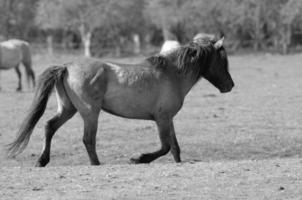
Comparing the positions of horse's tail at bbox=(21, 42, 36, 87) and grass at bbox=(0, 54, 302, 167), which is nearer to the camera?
grass at bbox=(0, 54, 302, 167)

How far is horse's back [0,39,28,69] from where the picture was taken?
23750mm

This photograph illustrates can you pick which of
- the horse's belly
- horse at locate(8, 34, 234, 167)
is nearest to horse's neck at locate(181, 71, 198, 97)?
horse at locate(8, 34, 234, 167)

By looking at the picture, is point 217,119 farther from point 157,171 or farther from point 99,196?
point 99,196

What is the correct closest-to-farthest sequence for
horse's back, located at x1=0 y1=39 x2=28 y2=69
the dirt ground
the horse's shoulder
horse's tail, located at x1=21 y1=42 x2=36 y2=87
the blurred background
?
1. the dirt ground
2. the horse's shoulder
3. horse's back, located at x1=0 y1=39 x2=28 y2=69
4. horse's tail, located at x1=21 y1=42 x2=36 y2=87
5. the blurred background

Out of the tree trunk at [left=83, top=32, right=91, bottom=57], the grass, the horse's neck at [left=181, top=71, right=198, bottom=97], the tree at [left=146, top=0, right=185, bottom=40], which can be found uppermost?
the horse's neck at [left=181, top=71, right=198, bottom=97]

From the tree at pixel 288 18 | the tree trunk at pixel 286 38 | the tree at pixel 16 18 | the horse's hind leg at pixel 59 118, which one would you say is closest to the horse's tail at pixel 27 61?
the horse's hind leg at pixel 59 118

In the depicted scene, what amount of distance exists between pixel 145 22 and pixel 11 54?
33.2m

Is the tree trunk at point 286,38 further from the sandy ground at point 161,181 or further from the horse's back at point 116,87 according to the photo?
the sandy ground at point 161,181

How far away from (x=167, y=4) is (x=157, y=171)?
1846 inches

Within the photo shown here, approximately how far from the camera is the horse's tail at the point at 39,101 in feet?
30.0

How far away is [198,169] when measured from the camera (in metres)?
8.16

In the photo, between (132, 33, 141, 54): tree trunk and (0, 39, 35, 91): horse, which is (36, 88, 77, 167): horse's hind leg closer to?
(0, 39, 35, 91): horse

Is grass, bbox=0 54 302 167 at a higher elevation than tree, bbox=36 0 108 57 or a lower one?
higher

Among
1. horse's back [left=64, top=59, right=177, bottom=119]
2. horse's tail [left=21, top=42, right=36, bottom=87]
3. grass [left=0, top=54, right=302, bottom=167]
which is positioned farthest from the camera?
horse's tail [left=21, top=42, right=36, bottom=87]
